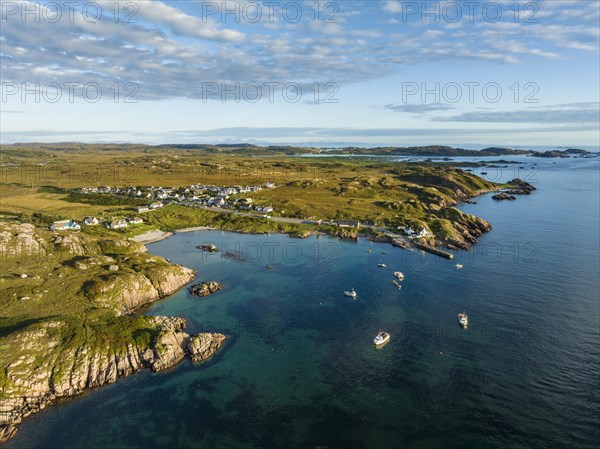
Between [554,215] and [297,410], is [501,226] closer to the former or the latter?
[554,215]

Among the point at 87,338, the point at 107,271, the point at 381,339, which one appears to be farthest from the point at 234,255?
the point at 381,339

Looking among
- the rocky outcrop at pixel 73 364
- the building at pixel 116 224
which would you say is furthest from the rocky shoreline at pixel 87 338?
the building at pixel 116 224

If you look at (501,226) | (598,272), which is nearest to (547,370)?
(598,272)

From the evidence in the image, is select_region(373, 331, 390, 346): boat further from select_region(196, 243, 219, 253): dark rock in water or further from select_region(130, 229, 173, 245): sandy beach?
select_region(130, 229, 173, 245): sandy beach

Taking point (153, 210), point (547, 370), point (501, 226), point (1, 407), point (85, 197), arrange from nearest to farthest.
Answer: point (1, 407) < point (547, 370) < point (501, 226) < point (153, 210) < point (85, 197)

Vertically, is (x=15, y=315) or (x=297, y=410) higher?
(x=15, y=315)

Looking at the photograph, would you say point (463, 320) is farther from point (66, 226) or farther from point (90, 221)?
point (90, 221)

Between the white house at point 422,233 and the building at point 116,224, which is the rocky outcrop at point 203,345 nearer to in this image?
the building at point 116,224
